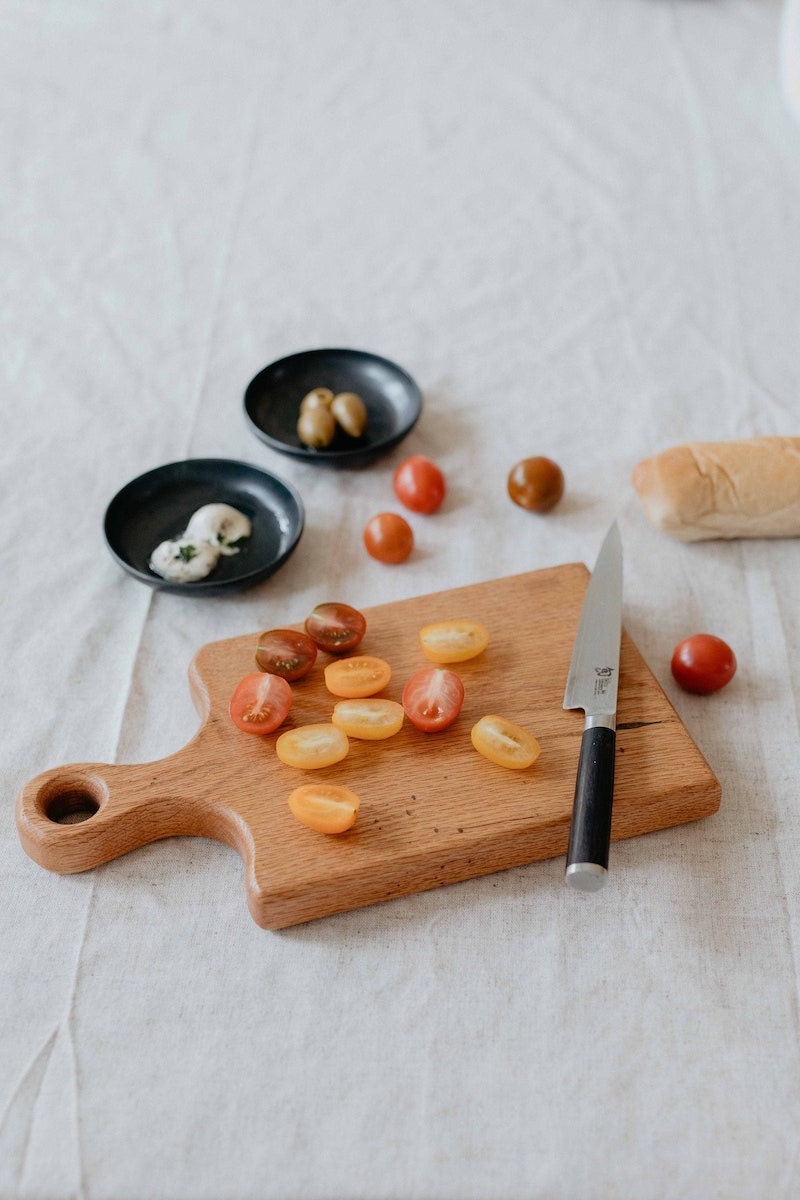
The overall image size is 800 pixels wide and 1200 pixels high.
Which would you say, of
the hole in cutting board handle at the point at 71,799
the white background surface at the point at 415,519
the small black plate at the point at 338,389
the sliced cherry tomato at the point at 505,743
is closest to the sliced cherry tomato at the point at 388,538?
the white background surface at the point at 415,519

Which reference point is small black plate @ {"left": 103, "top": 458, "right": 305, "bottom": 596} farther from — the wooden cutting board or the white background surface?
the wooden cutting board

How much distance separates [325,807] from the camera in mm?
925

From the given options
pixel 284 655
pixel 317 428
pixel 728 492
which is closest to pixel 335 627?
pixel 284 655

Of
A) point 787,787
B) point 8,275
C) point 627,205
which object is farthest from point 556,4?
point 787,787

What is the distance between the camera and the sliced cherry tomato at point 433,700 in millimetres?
1014

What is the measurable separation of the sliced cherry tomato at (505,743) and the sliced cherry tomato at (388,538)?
1.21 ft

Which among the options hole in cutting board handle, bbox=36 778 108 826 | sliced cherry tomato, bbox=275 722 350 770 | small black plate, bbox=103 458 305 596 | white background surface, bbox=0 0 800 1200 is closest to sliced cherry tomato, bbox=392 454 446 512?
white background surface, bbox=0 0 800 1200

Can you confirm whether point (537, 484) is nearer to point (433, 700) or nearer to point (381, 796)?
point (433, 700)

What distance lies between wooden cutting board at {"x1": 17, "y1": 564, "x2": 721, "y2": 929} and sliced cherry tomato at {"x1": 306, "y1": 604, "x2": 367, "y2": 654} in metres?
0.03

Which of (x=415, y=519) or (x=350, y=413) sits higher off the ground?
(x=350, y=413)

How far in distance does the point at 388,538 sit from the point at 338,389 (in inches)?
14.7

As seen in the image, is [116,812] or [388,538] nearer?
[116,812]

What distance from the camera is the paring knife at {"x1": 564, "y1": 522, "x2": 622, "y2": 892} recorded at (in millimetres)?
885

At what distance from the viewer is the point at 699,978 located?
905mm
